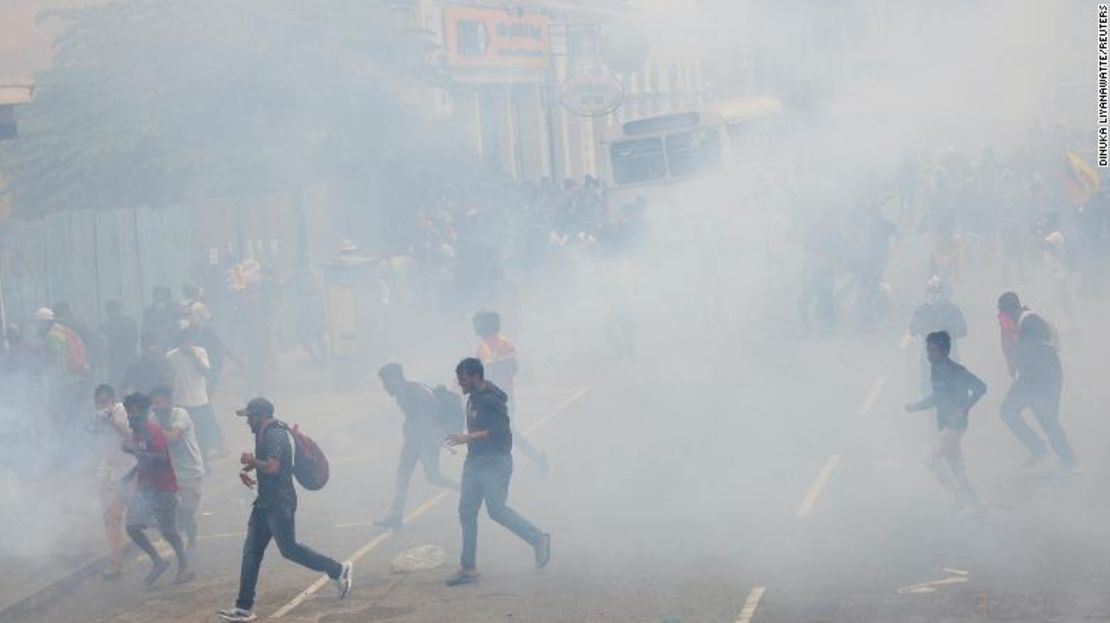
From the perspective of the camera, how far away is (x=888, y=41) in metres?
26.1

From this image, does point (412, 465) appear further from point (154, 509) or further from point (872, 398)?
point (872, 398)

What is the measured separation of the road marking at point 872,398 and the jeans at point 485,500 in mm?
5948

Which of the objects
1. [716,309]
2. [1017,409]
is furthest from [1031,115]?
[1017,409]

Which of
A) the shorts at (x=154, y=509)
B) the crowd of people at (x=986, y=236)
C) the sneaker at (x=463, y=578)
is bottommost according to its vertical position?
the sneaker at (x=463, y=578)

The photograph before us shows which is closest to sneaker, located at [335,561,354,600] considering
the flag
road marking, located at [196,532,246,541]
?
road marking, located at [196,532,246,541]

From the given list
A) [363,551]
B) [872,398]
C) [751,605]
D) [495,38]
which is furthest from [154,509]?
[495,38]

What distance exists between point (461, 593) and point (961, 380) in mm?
3962

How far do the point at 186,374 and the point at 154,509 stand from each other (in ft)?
13.3

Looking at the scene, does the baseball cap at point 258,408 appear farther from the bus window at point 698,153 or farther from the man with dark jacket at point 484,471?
the bus window at point 698,153

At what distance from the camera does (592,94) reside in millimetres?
30719

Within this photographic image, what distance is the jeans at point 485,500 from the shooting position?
1068cm

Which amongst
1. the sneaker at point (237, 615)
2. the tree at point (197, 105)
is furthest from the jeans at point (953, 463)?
the tree at point (197, 105)

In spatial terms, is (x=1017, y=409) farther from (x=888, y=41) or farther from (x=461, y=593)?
(x=888, y=41)

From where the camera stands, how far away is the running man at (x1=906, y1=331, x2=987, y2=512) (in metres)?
11.4
